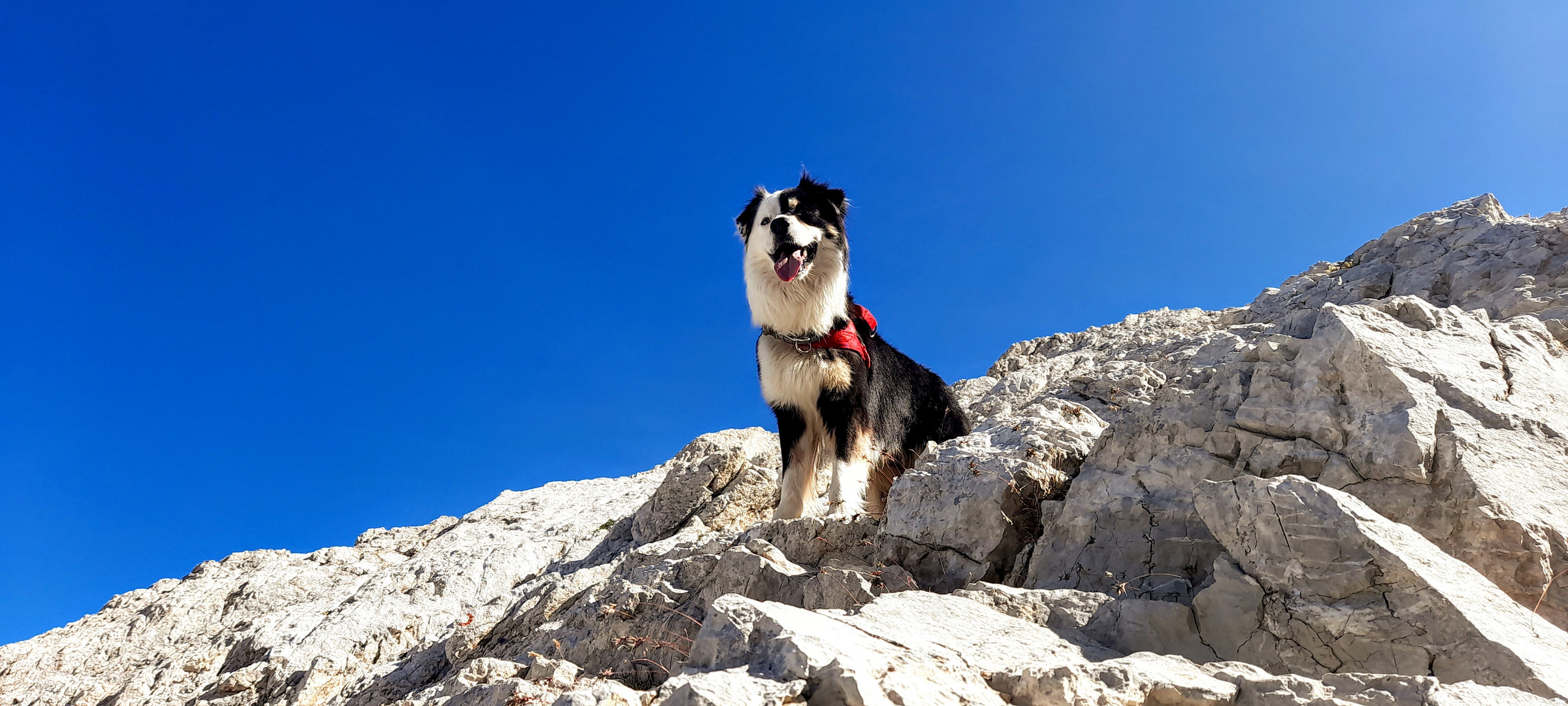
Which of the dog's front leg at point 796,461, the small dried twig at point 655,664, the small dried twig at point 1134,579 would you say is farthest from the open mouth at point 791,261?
the small dried twig at point 1134,579

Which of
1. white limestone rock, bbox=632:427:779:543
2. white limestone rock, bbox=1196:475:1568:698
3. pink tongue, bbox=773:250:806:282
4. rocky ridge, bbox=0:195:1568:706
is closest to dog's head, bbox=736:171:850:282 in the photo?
pink tongue, bbox=773:250:806:282

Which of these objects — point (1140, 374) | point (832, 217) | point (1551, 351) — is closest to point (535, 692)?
point (832, 217)

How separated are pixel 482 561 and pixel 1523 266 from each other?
36.0 ft

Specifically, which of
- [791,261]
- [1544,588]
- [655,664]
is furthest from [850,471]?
[1544,588]

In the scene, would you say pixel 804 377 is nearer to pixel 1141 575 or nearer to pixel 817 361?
pixel 817 361

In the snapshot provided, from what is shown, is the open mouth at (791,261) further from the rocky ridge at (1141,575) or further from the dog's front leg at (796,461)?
the rocky ridge at (1141,575)

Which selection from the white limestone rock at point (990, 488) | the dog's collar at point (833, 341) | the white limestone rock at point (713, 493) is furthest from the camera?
the white limestone rock at point (713, 493)

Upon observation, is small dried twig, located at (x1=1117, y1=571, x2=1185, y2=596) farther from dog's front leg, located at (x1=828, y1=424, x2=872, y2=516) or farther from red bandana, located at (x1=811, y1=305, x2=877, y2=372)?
red bandana, located at (x1=811, y1=305, x2=877, y2=372)

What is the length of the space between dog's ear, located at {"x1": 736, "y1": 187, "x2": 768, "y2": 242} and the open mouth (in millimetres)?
577

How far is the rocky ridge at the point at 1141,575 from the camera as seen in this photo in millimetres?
2576

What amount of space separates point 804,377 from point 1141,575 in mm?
3312

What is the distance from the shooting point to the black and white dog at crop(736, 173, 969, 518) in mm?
6535

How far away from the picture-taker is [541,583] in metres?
6.47

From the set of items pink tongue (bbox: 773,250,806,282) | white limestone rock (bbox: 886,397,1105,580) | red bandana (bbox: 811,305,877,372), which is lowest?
white limestone rock (bbox: 886,397,1105,580)
